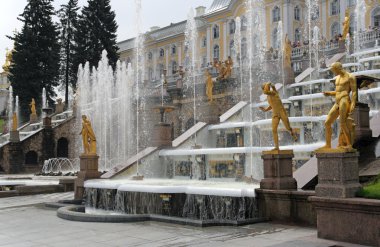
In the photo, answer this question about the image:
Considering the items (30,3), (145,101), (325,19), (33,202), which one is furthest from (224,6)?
(33,202)

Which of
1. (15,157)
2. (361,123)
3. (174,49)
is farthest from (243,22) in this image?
(361,123)

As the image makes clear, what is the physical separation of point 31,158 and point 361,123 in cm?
3073

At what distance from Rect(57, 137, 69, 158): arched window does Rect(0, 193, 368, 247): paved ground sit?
92.1 ft

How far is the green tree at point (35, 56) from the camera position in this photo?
5334cm

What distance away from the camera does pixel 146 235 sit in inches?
395

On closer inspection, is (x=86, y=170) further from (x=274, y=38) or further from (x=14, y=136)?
(x=274, y=38)

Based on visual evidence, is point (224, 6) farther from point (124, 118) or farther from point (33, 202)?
point (33, 202)

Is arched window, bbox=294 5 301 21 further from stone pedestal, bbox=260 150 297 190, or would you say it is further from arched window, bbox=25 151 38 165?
stone pedestal, bbox=260 150 297 190

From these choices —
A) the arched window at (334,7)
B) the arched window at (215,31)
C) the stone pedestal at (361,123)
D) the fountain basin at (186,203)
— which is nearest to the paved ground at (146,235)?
the fountain basin at (186,203)

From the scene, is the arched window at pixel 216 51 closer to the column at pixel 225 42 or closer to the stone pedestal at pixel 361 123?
the column at pixel 225 42

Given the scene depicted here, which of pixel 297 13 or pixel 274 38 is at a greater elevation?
pixel 297 13

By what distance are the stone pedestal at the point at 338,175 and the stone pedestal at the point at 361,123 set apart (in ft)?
12.6

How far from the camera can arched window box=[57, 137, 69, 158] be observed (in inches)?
1585

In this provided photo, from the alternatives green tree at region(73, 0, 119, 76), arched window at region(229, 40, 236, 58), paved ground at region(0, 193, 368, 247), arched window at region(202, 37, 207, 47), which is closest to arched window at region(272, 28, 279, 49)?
arched window at region(229, 40, 236, 58)
